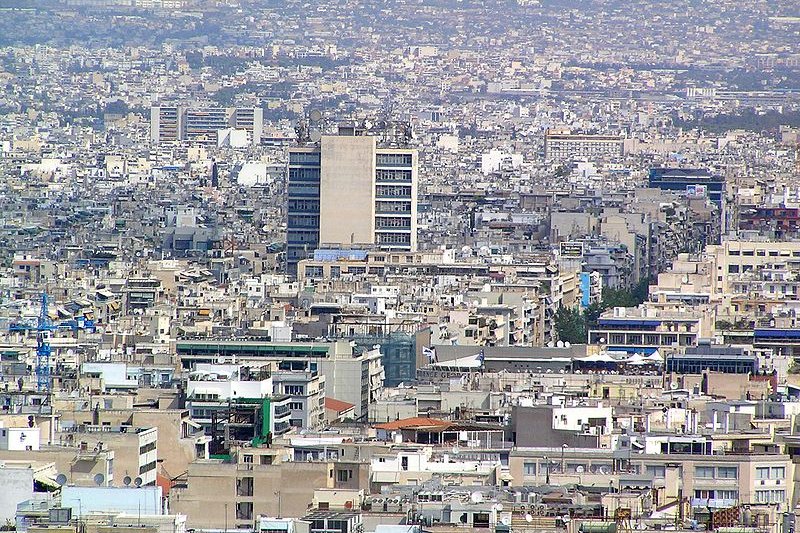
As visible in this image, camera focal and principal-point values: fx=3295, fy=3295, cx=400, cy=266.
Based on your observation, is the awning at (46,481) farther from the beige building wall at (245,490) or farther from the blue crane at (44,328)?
the blue crane at (44,328)

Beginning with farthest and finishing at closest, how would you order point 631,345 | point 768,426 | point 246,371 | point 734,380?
point 631,345 < point 734,380 < point 246,371 < point 768,426

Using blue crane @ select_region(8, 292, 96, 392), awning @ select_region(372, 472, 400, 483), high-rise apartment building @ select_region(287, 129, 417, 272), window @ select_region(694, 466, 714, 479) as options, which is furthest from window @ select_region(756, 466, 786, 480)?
high-rise apartment building @ select_region(287, 129, 417, 272)

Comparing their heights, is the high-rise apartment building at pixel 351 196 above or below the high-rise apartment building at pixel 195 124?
above

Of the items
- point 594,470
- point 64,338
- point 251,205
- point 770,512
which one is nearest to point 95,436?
point 594,470

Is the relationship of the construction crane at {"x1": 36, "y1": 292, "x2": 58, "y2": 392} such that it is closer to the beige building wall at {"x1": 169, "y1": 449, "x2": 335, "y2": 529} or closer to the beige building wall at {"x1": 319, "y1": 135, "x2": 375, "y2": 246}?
the beige building wall at {"x1": 169, "y1": 449, "x2": 335, "y2": 529}

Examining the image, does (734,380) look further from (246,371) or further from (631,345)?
(631,345)

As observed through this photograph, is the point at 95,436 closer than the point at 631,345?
Yes

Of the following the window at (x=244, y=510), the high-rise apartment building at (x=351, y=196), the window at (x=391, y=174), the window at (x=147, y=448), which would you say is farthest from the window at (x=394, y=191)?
the window at (x=244, y=510)
